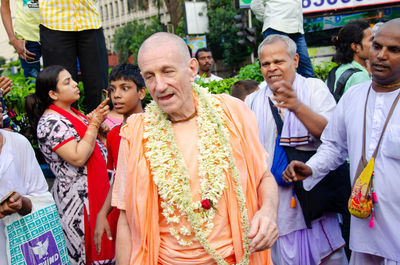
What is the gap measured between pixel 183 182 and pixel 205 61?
272 inches

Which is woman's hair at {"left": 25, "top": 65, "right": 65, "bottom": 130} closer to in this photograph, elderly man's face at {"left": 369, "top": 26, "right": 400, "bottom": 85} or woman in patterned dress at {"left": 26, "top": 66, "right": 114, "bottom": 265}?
woman in patterned dress at {"left": 26, "top": 66, "right": 114, "bottom": 265}

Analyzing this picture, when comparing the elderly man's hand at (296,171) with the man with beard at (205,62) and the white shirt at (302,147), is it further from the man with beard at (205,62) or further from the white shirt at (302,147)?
the man with beard at (205,62)

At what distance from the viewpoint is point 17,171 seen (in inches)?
136

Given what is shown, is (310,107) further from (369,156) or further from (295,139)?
(369,156)

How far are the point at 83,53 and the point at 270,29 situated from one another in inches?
102

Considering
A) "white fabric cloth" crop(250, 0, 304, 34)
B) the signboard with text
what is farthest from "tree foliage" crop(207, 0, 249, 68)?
"white fabric cloth" crop(250, 0, 304, 34)

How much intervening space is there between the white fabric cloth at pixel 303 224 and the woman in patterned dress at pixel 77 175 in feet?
5.01

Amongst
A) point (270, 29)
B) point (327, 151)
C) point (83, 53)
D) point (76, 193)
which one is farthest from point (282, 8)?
point (76, 193)

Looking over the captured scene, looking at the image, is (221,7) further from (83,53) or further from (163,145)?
(163,145)

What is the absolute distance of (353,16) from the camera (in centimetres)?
1900

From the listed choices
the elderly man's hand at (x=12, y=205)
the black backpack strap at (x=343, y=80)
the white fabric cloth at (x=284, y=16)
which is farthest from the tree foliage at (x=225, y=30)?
the elderly man's hand at (x=12, y=205)

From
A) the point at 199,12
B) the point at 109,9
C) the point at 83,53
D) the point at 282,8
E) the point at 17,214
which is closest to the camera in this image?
the point at 17,214

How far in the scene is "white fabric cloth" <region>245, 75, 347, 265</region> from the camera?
383 centimetres

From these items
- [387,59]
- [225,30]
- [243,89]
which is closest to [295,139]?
[387,59]
